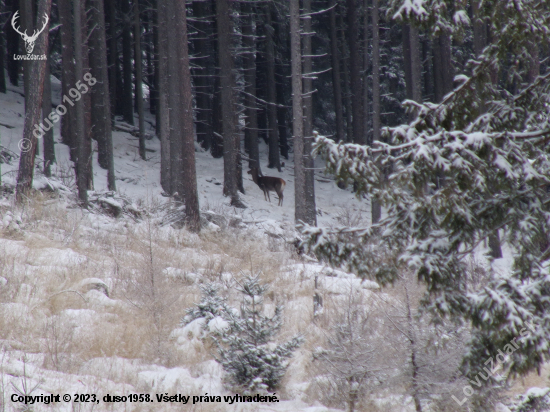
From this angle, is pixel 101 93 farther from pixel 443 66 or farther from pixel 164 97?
pixel 443 66

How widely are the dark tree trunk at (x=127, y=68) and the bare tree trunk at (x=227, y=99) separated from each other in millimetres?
7807

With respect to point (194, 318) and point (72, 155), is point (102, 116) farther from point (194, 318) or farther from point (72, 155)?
point (194, 318)

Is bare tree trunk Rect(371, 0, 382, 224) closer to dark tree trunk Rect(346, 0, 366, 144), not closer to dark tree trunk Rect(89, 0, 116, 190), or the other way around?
dark tree trunk Rect(346, 0, 366, 144)

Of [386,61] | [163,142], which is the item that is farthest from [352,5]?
[163,142]

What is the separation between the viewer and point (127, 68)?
939 inches

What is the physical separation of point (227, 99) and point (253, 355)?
14077 mm

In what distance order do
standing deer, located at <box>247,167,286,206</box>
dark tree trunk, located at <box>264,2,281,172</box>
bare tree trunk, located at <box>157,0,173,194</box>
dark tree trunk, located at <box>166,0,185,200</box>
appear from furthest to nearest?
1. dark tree trunk, located at <box>264,2,281,172</box>
2. standing deer, located at <box>247,167,286,206</box>
3. bare tree trunk, located at <box>157,0,173,194</box>
4. dark tree trunk, located at <box>166,0,185,200</box>

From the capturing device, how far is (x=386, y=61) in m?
28.6

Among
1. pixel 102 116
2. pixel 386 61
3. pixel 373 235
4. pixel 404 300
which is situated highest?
pixel 386 61

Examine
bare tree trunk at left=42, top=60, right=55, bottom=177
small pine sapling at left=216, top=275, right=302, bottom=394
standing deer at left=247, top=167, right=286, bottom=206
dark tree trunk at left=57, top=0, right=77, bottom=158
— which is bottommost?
small pine sapling at left=216, top=275, right=302, bottom=394

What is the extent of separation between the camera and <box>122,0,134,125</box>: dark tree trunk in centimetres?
2383

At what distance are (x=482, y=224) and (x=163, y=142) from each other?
15550 millimetres

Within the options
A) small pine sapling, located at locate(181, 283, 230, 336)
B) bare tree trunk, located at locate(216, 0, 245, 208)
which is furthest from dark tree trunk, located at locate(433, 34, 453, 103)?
small pine sapling, located at locate(181, 283, 230, 336)

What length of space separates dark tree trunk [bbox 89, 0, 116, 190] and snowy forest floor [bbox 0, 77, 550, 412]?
3.98 meters
